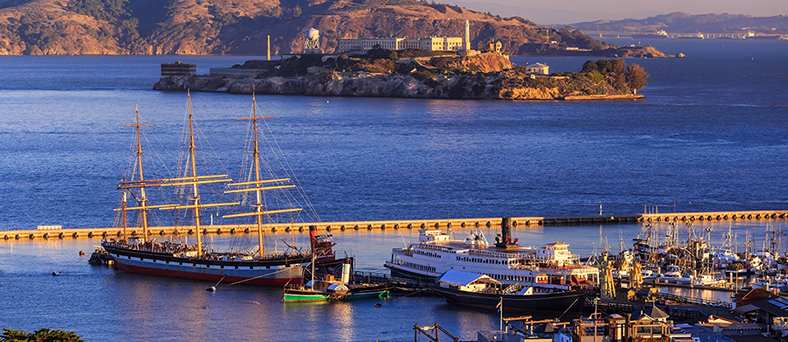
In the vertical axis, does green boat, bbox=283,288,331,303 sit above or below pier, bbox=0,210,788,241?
below

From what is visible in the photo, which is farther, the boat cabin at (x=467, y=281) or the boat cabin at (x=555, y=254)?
the boat cabin at (x=555, y=254)

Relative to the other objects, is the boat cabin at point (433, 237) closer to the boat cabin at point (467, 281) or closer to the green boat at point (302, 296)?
the boat cabin at point (467, 281)

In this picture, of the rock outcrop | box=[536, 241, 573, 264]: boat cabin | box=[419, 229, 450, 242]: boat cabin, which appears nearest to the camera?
box=[536, 241, 573, 264]: boat cabin

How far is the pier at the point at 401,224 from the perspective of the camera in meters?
57.2

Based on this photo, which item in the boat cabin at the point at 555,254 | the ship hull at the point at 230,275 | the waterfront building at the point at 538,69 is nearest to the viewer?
the boat cabin at the point at 555,254

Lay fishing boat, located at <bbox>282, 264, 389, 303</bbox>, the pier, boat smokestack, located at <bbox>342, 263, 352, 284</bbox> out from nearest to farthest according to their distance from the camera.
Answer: fishing boat, located at <bbox>282, 264, 389, 303</bbox>, boat smokestack, located at <bbox>342, 263, 352, 284</bbox>, the pier

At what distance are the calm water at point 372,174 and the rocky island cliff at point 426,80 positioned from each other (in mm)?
6136

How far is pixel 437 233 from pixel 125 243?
43.2ft

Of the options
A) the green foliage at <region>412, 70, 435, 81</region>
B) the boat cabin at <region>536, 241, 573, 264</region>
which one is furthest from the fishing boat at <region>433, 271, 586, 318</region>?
the green foliage at <region>412, 70, 435, 81</region>

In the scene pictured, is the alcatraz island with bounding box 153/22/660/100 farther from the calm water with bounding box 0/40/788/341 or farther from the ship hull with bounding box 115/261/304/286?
the ship hull with bounding box 115/261/304/286

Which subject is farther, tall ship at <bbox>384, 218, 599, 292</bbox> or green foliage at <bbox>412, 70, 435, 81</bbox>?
green foliage at <bbox>412, 70, 435, 81</bbox>

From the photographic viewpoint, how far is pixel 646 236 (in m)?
58.2

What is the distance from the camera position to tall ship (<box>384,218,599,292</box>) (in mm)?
45094

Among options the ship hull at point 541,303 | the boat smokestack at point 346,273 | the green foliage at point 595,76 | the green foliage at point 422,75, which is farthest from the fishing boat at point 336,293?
the green foliage at point 422,75
